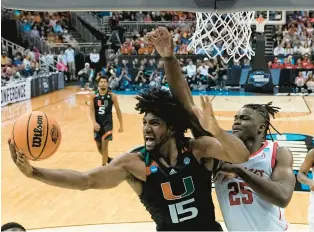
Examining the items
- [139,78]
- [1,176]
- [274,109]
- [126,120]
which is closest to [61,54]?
[139,78]

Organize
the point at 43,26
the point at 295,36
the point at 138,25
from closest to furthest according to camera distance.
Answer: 1. the point at 295,36
2. the point at 138,25
3. the point at 43,26

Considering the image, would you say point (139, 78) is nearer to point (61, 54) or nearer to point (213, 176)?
point (61, 54)

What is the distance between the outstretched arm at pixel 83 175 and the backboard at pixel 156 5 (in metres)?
0.75

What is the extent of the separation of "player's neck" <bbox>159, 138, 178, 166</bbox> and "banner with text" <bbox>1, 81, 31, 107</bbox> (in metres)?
11.3

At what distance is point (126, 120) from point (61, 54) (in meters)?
8.23

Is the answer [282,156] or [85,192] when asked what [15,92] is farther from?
[282,156]

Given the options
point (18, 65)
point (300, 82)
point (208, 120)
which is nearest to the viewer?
point (208, 120)

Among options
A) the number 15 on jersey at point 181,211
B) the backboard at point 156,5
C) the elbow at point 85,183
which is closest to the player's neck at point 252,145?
the number 15 on jersey at point 181,211

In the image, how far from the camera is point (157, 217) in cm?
254

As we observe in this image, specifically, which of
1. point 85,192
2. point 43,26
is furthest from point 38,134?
point 43,26

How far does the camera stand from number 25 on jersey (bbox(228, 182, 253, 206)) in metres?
2.66

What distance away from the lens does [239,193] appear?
8.77 ft

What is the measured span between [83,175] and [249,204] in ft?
2.99

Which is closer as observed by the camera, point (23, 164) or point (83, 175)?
point (23, 164)
